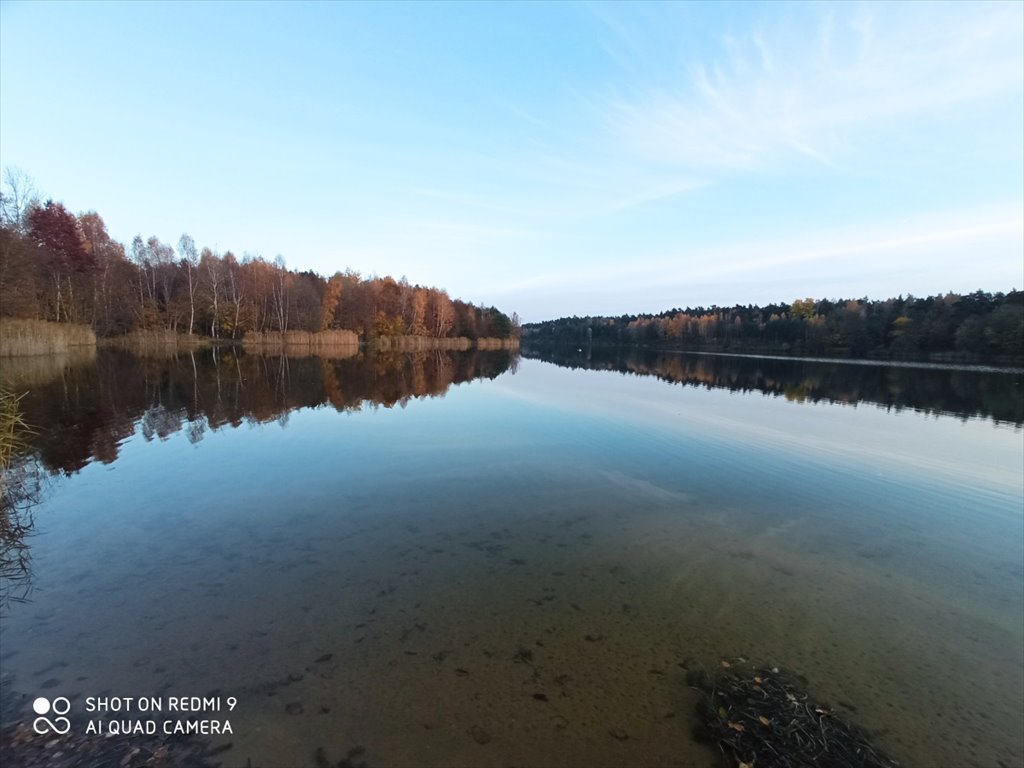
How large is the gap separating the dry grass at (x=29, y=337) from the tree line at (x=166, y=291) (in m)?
0.90

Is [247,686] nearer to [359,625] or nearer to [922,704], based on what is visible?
[359,625]

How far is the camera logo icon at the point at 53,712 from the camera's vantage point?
10.9 ft

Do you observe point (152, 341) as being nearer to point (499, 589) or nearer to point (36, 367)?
point (36, 367)

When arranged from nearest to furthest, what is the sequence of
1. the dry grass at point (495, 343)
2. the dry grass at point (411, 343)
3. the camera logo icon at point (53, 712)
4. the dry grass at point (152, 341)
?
the camera logo icon at point (53, 712) < the dry grass at point (152, 341) < the dry grass at point (411, 343) < the dry grass at point (495, 343)

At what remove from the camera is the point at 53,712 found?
11.5 ft

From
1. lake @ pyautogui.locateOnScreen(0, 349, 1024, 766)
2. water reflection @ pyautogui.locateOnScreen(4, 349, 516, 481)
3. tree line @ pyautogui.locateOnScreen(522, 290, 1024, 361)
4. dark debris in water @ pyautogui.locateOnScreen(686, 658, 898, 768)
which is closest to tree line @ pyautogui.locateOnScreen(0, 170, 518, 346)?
water reflection @ pyautogui.locateOnScreen(4, 349, 516, 481)

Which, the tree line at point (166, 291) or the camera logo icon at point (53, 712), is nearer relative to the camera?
the camera logo icon at point (53, 712)

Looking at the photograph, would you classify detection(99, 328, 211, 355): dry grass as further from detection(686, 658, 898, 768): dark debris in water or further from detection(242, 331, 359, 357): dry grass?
detection(686, 658, 898, 768): dark debris in water

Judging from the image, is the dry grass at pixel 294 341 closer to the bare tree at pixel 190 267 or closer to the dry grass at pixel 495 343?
the bare tree at pixel 190 267

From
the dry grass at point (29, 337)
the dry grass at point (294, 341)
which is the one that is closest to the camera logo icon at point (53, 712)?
the dry grass at point (29, 337)

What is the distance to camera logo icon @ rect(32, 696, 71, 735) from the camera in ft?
10.9

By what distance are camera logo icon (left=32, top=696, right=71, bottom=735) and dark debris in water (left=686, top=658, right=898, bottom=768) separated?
15.1ft

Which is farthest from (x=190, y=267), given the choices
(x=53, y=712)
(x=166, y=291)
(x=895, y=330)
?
(x=895, y=330)

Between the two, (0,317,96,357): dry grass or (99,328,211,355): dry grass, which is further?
(99,328,211,355): dry grass
